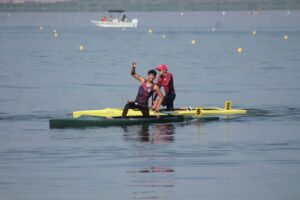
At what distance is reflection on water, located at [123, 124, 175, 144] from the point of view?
1275 inches

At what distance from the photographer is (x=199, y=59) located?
91.4 meters

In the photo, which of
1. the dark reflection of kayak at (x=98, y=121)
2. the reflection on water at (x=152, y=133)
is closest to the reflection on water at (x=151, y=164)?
the reflection on water at (x=152, y=133)

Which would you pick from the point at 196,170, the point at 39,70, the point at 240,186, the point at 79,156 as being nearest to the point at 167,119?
the point at 79,156

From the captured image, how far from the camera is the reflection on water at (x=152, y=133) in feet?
106

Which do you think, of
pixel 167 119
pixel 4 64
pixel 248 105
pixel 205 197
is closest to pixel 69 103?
pixel 248 105

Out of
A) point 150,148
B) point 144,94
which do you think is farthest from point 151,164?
point 144,94

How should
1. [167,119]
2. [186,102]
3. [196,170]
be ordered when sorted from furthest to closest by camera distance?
[186,102] < [167,119] < [196,170]

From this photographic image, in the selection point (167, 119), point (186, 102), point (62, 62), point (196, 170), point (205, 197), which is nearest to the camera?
point (205, 197)

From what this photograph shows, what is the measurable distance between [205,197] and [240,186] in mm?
1510

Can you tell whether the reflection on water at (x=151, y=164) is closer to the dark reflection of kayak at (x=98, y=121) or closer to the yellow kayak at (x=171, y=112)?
the dark reflection of kayak at (x=98, y=121)

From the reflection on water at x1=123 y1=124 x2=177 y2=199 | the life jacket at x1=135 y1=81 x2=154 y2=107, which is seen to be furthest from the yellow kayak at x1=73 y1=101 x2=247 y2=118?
the reflection on water at x1=123 y1=124 x2=177 y2=199

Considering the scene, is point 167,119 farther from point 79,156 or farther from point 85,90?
point 85,90

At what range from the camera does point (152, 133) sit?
33781mm

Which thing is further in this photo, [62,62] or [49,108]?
[62,62]
